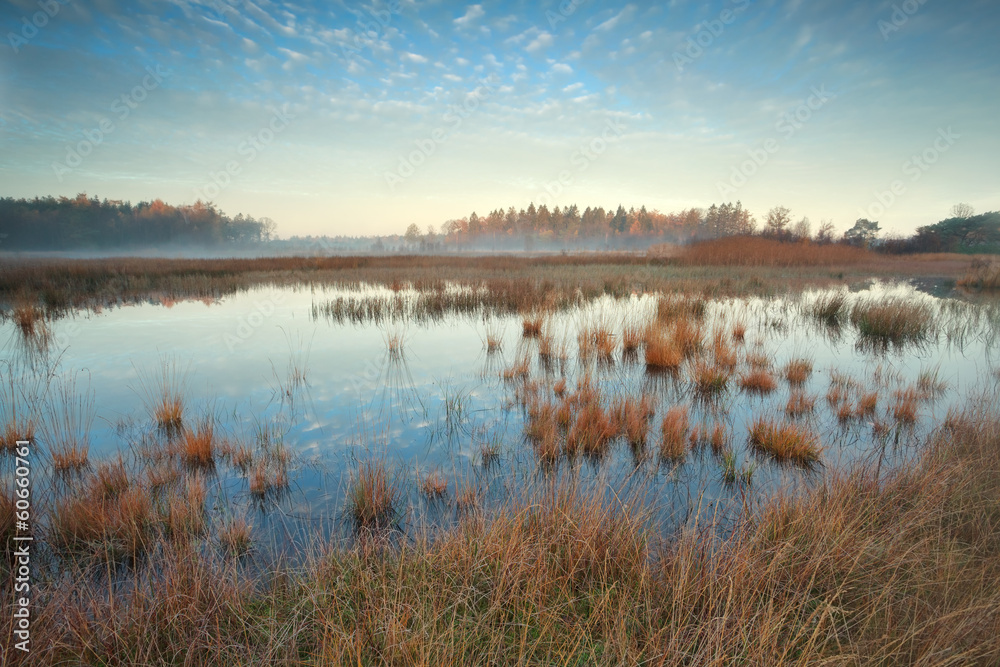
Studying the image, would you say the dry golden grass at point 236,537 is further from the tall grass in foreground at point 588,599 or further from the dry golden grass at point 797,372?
the dry golden grass at point 797,372

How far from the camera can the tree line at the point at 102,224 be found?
56781 mm

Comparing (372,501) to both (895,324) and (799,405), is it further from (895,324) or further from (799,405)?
(895,324)

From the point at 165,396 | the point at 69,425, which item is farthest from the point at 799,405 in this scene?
the point at 69,425

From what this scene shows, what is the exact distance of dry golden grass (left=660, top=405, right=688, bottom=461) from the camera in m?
3.80

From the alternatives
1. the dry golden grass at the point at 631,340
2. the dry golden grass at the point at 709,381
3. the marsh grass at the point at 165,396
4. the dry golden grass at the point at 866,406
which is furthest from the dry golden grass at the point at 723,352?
the marsh grass at the point at 165,396

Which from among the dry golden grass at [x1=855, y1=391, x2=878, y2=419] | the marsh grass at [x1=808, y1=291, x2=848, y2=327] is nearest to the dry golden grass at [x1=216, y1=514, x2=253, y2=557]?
the dry golden grass at [x1=855, y1=391, x2=878, y2=419]

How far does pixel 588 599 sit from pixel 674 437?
2.23 meters

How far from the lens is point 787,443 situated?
3.74 meters

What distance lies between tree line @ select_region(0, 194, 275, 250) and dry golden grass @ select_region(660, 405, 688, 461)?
80.9m

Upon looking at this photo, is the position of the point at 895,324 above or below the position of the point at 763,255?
below

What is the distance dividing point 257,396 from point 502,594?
184 inches

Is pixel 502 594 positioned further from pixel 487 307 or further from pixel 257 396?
pixel 487 307

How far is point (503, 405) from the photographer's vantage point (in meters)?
5.13

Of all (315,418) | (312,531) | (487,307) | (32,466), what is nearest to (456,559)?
(312,531)
